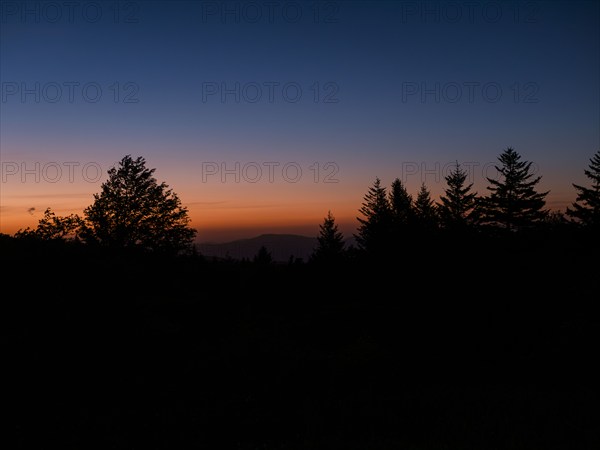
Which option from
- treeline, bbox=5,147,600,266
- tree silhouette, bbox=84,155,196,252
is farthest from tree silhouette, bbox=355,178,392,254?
tree silhouette, bbox=84,155,196,252

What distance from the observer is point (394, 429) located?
8602 millimetres

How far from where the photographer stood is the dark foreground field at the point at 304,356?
8344mm

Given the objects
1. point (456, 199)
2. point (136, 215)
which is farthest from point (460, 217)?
point (136, 215)

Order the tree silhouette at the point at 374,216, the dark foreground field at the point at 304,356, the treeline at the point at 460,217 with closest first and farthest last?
the dark foreground field at the point at 304,356, the treeline at the point at 460,217, the tree silhouette at the point at 374,216

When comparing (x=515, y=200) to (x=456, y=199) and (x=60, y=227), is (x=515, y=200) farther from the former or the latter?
(x=60, y=227)

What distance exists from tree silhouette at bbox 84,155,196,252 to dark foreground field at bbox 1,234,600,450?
1621cm

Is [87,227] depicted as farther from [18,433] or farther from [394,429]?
[394,429]

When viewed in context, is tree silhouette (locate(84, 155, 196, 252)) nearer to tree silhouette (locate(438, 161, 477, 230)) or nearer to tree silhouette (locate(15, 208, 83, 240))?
tree silhouette (locate(15, 208, 83, 240))

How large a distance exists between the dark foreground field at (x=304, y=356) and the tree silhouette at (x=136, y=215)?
16.2 m

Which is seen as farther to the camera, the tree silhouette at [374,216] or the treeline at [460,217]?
the tree silhouette at [374,216]

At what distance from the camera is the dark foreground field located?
8344 mm

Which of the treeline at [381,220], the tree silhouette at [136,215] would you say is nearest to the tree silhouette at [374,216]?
the treeline at [381,220]

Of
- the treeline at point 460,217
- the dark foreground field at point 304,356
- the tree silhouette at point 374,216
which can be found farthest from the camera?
the tree silhouette at point 374,216

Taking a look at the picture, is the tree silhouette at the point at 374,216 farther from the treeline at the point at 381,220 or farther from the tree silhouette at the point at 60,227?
the tree silhouette at the point at 60,227
